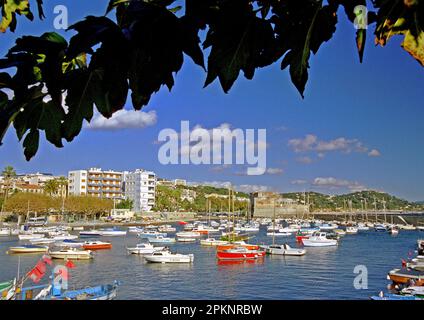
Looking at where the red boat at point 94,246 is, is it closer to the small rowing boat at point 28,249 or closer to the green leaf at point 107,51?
the small rowing boat at point 28,249

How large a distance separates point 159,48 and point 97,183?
223 ft

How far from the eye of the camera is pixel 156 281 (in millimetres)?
18734

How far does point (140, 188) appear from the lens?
69.4m

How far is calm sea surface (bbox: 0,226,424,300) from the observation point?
16.3m

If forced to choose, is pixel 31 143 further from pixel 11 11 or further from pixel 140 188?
pixel 140 188

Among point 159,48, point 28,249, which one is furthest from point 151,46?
point 28,249

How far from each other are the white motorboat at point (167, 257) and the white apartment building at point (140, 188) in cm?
4459

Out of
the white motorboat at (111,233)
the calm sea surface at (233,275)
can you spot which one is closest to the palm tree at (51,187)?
the white motorboat at (111,233)

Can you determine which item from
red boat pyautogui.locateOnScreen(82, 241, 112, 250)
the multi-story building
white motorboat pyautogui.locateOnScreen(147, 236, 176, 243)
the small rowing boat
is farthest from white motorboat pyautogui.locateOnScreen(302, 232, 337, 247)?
the multi-story building

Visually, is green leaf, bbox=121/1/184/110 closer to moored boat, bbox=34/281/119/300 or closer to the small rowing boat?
moored boat, bbox=34/281/119/300

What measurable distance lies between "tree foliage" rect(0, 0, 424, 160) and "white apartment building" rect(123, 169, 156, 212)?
68.2m

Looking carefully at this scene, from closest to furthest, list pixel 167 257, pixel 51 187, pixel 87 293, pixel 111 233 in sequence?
1. pixel 87 293
2. pixel 167 257
3. pixel 111 233
4. pixel 51 187

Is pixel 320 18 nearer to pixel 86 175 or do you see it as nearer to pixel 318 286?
pixel 318 286

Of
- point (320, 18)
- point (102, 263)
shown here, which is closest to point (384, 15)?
point (320, 18)
